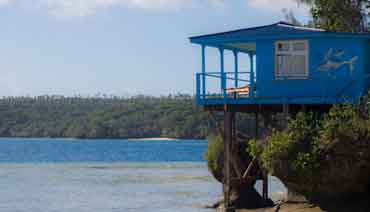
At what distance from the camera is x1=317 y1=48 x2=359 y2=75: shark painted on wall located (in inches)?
1110

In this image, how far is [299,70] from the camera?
28719mm

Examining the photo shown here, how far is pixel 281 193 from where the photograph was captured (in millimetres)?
41000

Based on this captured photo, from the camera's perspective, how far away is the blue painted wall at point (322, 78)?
27875 millimetres

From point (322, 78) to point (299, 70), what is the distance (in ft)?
3.00

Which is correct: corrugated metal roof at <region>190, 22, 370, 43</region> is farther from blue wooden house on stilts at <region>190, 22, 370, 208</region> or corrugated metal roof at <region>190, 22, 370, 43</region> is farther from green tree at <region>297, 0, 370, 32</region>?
green tree at <region>297, 0, 370, 32</region>

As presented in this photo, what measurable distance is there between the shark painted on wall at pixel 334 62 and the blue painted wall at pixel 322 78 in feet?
0.24

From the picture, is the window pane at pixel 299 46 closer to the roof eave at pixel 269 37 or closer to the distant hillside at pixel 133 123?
the roof eave at pixel 269 37

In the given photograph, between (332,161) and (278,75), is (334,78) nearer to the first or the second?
(278,75)

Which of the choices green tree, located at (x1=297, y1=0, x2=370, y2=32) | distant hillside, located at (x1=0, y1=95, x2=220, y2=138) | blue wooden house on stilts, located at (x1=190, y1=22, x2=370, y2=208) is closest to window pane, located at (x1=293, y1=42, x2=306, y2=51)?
blue wooden house on stilts, located at (x1=190, y1=22, x2=370, y2=208)

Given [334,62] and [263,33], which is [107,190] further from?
[334,62]

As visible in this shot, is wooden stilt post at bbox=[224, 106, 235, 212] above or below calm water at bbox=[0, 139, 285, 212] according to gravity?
above

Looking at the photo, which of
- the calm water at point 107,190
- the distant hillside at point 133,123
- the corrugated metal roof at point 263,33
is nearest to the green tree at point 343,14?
the corrugated metal roof at point 263,33

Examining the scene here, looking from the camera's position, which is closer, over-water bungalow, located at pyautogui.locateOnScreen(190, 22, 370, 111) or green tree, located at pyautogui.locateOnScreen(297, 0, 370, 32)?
over-water bungalow, located at pyautogui.locateOnScreen(190, 22, 370, 111)

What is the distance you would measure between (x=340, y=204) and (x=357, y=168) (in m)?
1.66
